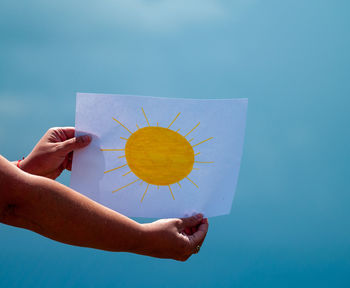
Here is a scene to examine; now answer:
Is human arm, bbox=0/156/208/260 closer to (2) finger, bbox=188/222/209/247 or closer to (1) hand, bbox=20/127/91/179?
(2) finger, bbox=188/222/209/247

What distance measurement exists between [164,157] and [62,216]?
0.36 m

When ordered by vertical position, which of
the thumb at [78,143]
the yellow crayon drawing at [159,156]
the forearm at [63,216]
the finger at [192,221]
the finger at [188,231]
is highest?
the yellow crayon drawing at [159,156]

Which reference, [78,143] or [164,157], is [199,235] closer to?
[164,157]

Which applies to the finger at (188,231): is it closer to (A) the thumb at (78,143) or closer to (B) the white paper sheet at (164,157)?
(B) the white paper sheet at (164,157)

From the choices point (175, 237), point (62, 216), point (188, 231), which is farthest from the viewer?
point (188, 231)

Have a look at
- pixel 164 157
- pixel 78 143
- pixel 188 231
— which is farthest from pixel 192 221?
pixel 78 143

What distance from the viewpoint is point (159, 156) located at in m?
0.89

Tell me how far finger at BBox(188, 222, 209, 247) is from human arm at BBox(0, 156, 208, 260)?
0.52 feet

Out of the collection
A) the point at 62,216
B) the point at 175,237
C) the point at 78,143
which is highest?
the point at 78,143

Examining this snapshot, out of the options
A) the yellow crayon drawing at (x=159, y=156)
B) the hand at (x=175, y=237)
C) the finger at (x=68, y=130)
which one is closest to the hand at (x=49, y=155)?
the finger at (x=68, y=130)

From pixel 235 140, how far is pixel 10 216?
53cm

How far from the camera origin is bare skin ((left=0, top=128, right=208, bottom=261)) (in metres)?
0.55

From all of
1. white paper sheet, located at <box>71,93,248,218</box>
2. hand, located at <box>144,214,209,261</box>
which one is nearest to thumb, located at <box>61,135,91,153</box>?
white paper sheet, located at <box>71,93,248,218</box>

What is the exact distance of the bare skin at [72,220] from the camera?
552mm
